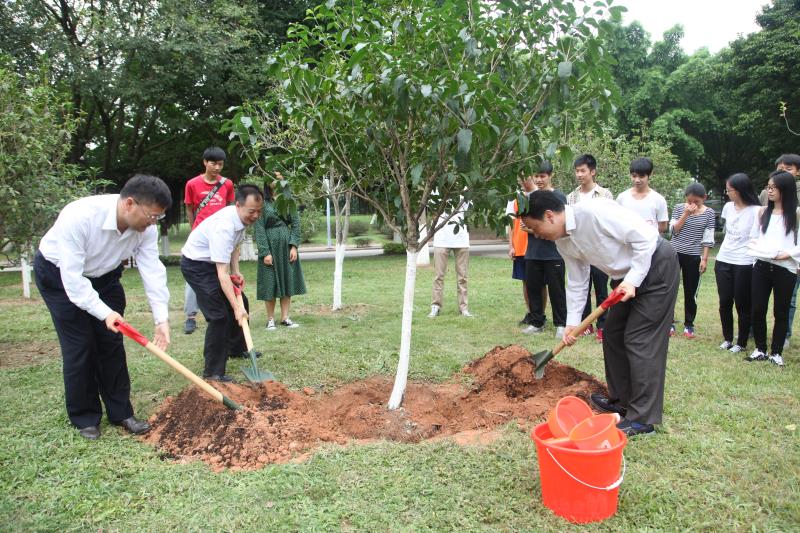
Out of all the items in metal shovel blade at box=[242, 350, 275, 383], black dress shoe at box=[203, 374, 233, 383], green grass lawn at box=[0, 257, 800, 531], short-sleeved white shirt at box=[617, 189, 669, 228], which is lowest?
green grass lawn at box=[0, 257, 800, 531]

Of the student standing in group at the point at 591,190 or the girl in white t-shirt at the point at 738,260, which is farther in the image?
the student standing in group at the point at 591,190

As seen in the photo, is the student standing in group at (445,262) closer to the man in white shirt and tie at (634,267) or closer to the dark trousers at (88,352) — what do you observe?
the man in white shirt and tie at (634,267)

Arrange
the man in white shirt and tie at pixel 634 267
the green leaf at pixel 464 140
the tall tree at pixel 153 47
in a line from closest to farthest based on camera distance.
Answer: the green leaf at pixel 464 140 → the man in white shirt and tie at pixel 634 267 → the tall tree at pixel 153 47

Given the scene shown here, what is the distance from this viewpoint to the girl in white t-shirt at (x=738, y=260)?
18.6 feet

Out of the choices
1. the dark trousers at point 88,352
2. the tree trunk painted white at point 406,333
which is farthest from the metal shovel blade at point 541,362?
the dark trousers at point 88,352

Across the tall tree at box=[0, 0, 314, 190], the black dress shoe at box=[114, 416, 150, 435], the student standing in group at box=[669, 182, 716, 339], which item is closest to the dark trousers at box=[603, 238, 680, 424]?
the student standing in group at box=[669, 182, 716, 339]

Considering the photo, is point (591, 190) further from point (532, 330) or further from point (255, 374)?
point (255, 374)

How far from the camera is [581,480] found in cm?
263

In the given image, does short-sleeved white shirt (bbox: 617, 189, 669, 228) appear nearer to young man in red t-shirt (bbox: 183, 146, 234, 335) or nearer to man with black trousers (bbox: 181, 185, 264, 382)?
man with black trousers (bbox: 181, 185, 264, 382)

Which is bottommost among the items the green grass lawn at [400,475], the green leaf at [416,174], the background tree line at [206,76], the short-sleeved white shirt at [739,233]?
the green grass lawn at [400,475]

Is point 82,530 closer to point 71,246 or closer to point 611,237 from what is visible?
point 71,246

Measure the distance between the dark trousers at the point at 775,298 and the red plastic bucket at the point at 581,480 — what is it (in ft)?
11.7

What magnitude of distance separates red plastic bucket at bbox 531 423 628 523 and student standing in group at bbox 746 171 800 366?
353 centimetres

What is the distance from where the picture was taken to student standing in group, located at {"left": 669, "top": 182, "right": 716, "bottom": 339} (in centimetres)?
640
